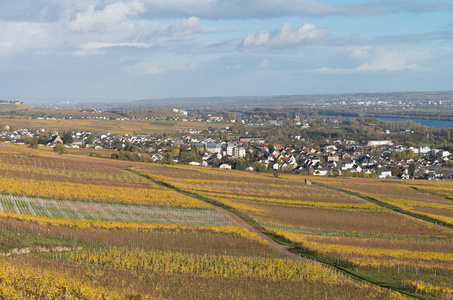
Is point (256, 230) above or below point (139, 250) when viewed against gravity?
below

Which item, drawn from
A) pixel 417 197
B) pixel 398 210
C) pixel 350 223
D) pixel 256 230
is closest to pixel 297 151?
pixel 417 197

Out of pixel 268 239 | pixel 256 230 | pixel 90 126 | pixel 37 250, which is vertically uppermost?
pixel 90 126

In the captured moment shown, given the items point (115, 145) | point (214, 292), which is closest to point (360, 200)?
point (214, 292)

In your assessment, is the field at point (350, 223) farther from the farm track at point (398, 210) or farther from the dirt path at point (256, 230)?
the dirt path at point (256, 230)

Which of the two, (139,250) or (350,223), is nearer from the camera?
(139,250)

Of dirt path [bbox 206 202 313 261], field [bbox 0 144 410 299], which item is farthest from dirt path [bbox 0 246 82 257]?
dirt path [bbox 206 202 313 261]

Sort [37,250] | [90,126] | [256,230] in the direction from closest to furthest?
[37,250], [256,230], [90,126]

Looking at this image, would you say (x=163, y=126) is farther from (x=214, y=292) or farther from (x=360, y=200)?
(x=214, y=292)

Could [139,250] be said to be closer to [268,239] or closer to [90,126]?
[268,239]
